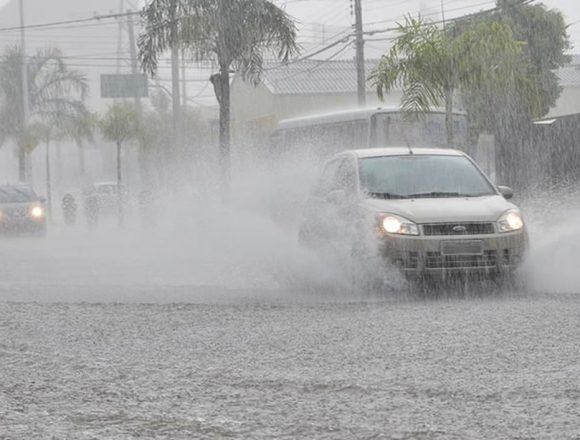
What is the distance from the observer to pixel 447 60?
847 inches

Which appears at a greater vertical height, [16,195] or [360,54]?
[360,54]

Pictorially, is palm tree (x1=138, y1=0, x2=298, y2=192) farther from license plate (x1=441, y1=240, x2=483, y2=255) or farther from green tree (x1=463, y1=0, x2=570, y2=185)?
license plate (x1=441, y1=240, x2=483, y2=255)

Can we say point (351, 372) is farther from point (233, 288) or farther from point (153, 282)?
point (153, 282)

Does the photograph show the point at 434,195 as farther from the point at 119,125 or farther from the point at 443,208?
the point at 119,125

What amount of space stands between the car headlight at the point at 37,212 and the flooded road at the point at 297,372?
19.6 m

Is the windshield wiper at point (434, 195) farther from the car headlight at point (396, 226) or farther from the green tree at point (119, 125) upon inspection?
the green tree at point (119, 125)

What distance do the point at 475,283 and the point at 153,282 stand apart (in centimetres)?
439

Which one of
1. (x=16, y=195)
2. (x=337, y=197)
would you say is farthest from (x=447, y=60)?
(x=16, y=195)

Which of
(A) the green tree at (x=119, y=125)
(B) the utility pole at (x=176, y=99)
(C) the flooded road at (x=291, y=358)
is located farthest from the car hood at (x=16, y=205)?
(C) the flooded road at (x=291, y=358)

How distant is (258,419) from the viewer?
6.41 meters

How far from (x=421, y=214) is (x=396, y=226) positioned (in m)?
0.27

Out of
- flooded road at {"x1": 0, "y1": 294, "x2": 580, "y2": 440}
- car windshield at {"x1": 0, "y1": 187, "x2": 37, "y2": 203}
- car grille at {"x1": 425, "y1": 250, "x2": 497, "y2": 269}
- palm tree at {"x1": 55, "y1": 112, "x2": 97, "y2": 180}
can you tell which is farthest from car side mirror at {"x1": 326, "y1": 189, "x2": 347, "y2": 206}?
palm tree at {"x1": 55, "y1": 112, "x2": 97, "y2": 180}

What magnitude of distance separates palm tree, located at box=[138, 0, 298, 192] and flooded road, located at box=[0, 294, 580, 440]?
50.6 ft

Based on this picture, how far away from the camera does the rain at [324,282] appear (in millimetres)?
6707
